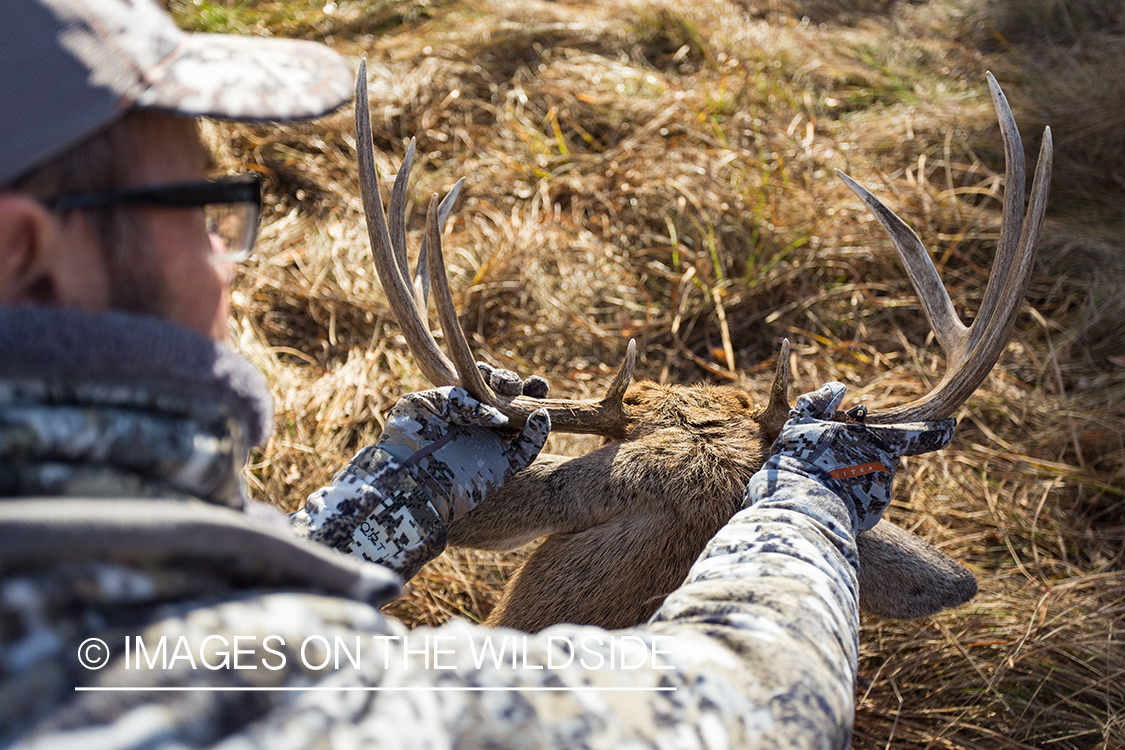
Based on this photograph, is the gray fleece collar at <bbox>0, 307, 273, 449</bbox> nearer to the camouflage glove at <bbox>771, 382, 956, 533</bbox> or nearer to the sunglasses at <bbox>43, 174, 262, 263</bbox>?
the sunglasses at <bbox>43, 174, 262, 263</bbox>

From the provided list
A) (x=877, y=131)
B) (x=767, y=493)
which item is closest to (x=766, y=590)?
(x=767, y=493)

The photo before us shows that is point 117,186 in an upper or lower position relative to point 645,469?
upper

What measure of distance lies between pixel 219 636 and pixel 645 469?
1.53m

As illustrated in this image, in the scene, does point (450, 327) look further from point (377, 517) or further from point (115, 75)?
point (115, 75)

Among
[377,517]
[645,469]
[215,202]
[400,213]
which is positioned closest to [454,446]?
[377,517]

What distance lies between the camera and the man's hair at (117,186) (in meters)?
0.93

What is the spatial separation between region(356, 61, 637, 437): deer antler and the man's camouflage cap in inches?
45.3

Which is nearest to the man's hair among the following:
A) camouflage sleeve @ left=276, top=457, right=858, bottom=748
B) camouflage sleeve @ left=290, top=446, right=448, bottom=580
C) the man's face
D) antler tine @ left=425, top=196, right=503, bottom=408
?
the man's face

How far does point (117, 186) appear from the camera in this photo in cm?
97

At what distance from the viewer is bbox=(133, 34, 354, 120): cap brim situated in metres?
1.00

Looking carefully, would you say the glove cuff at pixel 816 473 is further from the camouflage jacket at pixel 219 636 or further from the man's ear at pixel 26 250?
the man's ear at pixel 26 250

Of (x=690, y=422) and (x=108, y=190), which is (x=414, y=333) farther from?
(x=108, y=190)

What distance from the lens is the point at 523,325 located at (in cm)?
419

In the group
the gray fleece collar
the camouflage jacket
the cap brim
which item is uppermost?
the cap brim
